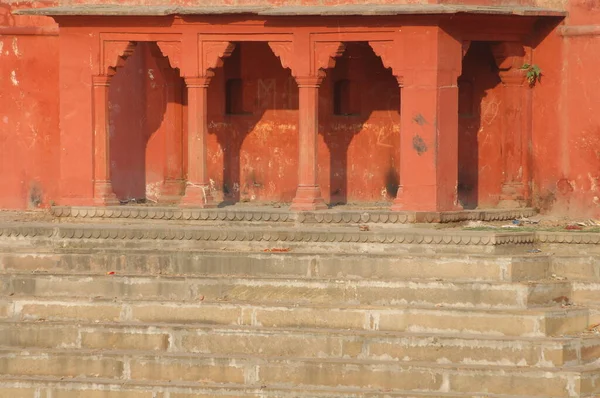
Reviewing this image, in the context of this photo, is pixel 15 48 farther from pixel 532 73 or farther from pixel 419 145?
pixel 532 73

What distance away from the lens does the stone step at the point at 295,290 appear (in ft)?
63.0

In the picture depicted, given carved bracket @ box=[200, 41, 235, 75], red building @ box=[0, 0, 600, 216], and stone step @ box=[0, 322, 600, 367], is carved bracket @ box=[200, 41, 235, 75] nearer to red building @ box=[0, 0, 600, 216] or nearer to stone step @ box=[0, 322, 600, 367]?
red building @ box=[0, 0, 600, 216]

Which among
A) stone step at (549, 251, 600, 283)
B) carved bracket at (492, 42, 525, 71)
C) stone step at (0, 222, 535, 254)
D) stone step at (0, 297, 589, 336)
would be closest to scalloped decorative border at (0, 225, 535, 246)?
stone step at (0, 222, 535, 254)

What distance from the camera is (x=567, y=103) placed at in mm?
22266

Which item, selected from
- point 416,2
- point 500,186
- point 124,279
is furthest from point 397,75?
point 124,279

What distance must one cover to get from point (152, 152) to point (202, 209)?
209cm

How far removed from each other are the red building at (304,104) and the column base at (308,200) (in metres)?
0.02

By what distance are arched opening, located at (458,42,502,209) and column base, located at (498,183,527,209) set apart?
0.28m

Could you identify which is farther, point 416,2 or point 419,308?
point 416,2

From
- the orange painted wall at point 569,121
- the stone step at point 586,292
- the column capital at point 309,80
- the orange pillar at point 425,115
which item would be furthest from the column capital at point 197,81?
the stone step at point 586,292

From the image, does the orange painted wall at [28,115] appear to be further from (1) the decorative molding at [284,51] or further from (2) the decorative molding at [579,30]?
(2) the decorative molding at [579,30]

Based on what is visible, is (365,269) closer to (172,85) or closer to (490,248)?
(490,248)

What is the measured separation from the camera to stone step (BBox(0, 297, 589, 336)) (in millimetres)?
18750

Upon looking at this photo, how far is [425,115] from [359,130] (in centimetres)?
201
